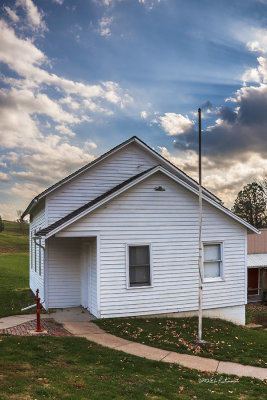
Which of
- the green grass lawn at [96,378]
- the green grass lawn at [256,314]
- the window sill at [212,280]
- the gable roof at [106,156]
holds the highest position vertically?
the gable roof at [106,156]

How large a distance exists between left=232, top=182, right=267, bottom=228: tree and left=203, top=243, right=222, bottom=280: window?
4318cm

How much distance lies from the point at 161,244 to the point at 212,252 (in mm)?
2386

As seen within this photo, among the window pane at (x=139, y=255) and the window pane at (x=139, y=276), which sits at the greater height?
the window pane at (x=139, y=255)

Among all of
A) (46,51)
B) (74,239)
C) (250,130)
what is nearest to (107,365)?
(74,239)

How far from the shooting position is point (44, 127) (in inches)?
805

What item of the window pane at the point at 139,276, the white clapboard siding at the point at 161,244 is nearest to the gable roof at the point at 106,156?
the white clapboard siding at the point at 161,244

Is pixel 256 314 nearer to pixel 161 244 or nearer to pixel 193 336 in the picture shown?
pixel 161 244

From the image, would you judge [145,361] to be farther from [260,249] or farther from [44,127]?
[260,249]

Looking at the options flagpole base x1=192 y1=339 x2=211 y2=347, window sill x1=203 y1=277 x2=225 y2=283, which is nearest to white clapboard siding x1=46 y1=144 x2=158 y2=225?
window sill x1=203 y1=277 x2=225 y2=283

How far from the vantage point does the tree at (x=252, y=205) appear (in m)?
58.2

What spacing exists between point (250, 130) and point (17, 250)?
50.4 metres

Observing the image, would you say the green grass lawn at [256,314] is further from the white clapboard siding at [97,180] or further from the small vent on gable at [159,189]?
the white clapboard siding at [97,180]

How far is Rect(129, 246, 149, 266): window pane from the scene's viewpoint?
1484 centimetres

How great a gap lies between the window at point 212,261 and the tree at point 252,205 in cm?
4318
